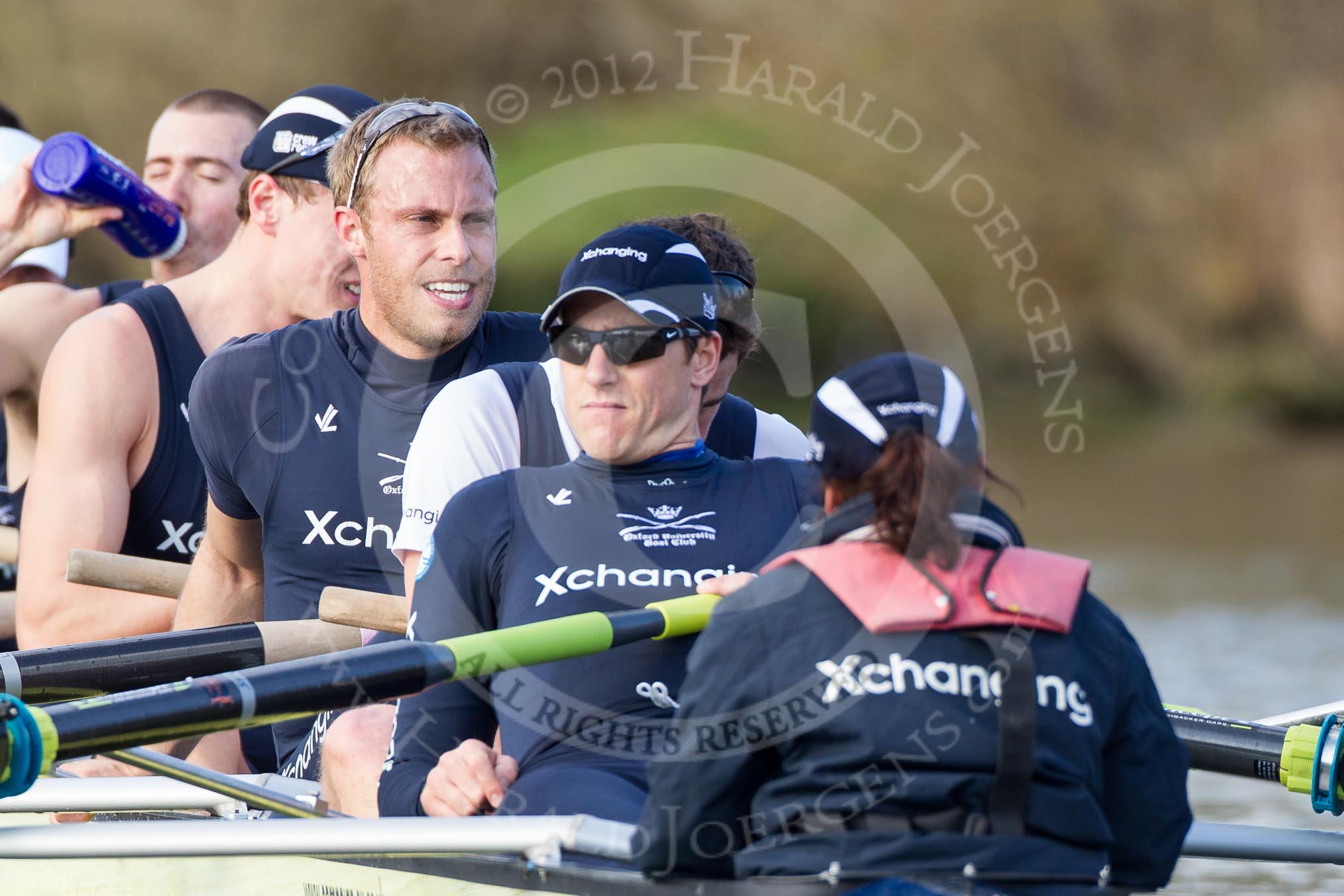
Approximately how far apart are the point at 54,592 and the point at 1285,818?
4.21m

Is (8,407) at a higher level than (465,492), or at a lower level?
higher

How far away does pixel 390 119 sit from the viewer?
3.76 m

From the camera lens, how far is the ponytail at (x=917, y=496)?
87.4 inches

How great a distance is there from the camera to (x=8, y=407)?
4992 mm

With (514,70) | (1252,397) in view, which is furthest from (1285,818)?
(514,70)

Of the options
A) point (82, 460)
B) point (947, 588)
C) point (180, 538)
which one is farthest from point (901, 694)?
point (180, 538)

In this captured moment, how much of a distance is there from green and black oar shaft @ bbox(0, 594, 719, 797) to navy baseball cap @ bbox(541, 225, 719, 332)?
0.56 m

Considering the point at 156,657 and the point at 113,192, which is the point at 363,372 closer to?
the point at 156,657

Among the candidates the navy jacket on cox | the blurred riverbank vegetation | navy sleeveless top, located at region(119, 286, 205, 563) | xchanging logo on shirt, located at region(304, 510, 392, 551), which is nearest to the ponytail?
the navy jacket on cox

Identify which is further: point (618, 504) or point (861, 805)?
point (618, 504)

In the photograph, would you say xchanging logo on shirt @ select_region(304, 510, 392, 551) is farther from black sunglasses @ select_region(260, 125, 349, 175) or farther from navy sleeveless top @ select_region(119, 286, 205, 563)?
black sunglasses @ select_region(260, 125, 349, 175)

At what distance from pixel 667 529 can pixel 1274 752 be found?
139cm

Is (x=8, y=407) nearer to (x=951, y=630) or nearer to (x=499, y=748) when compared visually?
(x=499, y=748)

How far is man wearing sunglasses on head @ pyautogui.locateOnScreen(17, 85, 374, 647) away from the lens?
4.22 metres
